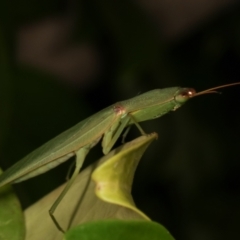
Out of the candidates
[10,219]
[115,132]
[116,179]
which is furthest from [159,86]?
[116,179]

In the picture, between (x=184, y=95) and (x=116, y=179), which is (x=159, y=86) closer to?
(x=184, y=95)

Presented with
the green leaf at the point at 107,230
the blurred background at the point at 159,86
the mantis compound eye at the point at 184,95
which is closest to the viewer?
the green leaf at the point at 107,230

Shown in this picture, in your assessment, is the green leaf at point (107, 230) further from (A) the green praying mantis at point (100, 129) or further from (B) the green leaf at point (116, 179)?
(A) the green praying mantis at point (100, 129)

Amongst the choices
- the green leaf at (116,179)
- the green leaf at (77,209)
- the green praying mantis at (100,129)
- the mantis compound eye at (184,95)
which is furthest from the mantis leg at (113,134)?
the green leaf at (116,179)

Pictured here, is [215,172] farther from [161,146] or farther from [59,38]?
[59,38]

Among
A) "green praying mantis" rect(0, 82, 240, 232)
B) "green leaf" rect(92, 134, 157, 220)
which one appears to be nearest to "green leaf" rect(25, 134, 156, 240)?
"green leaf" rect(92, 134, 157, 220)

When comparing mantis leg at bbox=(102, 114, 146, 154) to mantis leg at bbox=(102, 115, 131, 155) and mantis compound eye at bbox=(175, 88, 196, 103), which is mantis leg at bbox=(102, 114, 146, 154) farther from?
mantis compound eye at bbox=(175, 88, 196, 103)

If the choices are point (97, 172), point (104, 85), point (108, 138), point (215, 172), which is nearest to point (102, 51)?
point (104, 85)
